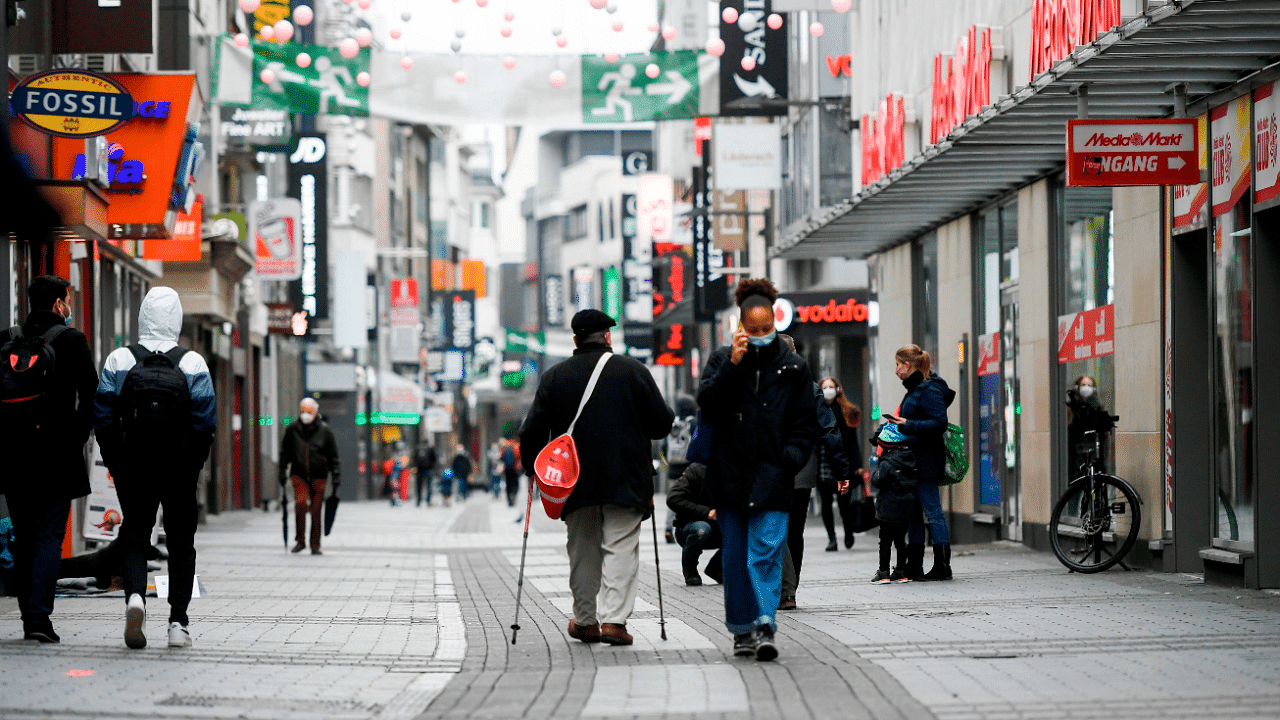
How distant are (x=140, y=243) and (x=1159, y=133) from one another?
1637cm

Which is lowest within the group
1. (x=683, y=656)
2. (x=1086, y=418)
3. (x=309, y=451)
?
(x=683, y=656)

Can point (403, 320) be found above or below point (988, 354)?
above

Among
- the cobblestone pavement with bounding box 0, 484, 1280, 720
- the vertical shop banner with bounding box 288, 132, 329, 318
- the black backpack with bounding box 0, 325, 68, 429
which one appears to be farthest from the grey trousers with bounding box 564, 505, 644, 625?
the vertical shop banner with bounding box 288, 132, 329, 318

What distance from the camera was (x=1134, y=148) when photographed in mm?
12359

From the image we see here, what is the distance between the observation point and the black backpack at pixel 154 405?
9234 mm

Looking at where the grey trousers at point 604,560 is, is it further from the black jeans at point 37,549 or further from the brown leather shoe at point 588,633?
the black jeans at point 37,549

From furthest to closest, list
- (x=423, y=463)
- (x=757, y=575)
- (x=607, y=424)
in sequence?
(x=423, y=463)
(x=607, y=424)
(x=757, y=575)

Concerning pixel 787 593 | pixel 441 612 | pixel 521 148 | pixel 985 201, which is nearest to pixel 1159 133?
pixel 787 593

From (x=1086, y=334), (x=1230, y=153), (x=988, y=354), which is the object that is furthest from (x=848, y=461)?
(x=1230, y=153)

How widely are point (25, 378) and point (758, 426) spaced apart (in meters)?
3.91

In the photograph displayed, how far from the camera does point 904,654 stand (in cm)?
891

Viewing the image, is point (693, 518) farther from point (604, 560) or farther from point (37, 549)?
point (37, 549)

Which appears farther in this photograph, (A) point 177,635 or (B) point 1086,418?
(B) point 1086,418

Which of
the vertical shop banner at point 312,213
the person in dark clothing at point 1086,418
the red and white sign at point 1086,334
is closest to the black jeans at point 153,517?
the person in dark clothing at point 1086,418
